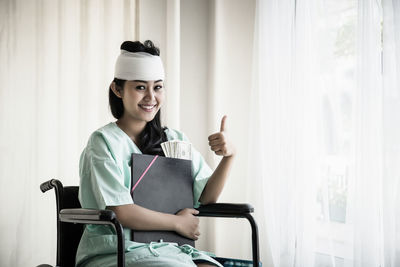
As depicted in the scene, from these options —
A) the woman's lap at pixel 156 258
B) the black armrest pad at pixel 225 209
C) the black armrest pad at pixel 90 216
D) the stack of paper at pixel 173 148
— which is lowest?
the woman's lap at pixel 156 258

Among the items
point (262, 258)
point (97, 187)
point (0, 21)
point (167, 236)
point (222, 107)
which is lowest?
point (262, 258)

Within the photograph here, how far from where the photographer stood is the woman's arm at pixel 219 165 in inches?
61.0

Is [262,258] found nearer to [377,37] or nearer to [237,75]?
[237,75]

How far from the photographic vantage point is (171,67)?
2.64 metres

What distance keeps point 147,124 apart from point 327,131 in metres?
0.94

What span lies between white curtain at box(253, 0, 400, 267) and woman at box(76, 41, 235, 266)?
0.69 meters

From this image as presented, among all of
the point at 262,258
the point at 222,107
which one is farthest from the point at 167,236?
the point at 222,107

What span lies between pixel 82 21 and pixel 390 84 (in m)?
1.58

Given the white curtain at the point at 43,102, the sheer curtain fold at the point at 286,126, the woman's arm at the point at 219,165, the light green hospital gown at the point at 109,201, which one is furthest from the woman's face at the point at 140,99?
the sheer curtain fold at the point at 286,126

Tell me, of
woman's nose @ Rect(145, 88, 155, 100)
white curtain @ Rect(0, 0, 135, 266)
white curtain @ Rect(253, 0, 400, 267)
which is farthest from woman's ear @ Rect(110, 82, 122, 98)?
white curtain @ Rect(253, 0, 400, 267)

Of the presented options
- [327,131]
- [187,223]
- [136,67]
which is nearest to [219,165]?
[187,223]

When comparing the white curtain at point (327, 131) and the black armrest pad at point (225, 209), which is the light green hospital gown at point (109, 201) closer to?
the black armrest pad at point (225, 209)

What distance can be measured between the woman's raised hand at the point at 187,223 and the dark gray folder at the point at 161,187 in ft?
0.07

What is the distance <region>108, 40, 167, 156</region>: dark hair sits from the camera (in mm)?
1610
